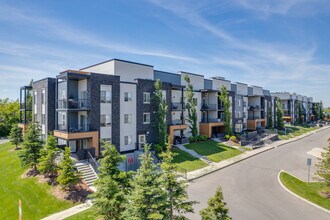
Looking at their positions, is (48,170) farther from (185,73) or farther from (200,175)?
(185,73)

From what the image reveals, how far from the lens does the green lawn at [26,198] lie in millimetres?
15558

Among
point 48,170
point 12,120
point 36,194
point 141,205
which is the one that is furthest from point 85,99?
point 12,120

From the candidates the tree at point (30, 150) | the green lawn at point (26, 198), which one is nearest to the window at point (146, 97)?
the tree at point (30, 150)

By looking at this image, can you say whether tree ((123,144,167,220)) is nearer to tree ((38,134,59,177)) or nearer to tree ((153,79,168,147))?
tree ((38,134,59,177))

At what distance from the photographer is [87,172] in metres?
21.0

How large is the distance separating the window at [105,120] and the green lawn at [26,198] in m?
8.65

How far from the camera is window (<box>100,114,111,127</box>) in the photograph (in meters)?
25.1

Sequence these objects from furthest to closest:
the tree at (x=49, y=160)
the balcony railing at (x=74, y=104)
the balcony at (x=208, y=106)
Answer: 1. the balcony at (x=208, y=106)
2. the balcony railing at (x=74, y=104)
3. the tree at (x=49, y=160)

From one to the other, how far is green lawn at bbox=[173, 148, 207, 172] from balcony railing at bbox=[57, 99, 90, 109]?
41.6 ft

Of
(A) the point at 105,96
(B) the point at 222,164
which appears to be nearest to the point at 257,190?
(B) the point at 222,164

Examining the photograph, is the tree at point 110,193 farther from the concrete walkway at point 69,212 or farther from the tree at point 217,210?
the tree at point 217,210

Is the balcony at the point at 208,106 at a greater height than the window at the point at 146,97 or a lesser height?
lesser

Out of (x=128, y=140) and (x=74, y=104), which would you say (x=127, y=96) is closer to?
(x=128, y=140)

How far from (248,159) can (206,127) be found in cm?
1002
